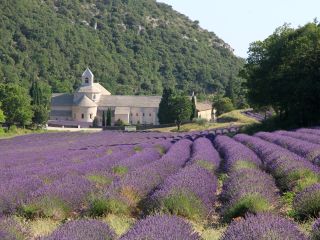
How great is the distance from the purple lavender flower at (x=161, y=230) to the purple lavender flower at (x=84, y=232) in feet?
0.89

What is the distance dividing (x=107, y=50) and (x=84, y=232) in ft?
492

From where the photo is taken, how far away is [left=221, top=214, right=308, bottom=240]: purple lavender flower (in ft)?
12.6

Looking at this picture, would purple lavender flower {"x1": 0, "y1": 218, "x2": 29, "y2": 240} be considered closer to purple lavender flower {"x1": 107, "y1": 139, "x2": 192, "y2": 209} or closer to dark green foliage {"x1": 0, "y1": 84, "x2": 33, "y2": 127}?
purple lavender flower {"x1": 107, "y1": 139, "x2": 192, "y2": 209}

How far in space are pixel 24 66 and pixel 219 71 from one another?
2703 inches

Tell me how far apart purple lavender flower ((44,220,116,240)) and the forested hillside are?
96643mm

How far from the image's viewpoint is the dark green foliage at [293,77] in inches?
1128

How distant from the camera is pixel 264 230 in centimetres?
395

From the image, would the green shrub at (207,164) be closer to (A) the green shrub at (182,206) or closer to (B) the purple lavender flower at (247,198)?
(B) the purple lavender flower at (247,198)

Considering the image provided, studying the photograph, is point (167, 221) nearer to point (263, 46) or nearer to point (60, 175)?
point (60, 175)

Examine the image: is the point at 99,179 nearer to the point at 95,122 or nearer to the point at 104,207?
the point at 104,207

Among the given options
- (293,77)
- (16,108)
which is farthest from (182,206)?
(16,108)

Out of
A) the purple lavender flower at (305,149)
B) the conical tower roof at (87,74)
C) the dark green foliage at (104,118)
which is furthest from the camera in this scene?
the conical tower roof at (87,74)

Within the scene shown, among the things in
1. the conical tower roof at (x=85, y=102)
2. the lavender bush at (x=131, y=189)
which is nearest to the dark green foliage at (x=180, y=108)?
the conical tower roof at (x=85, y=102)

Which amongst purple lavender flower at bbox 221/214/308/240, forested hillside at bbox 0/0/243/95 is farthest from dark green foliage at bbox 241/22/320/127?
forested hillside at bbox 0/0/243/95
